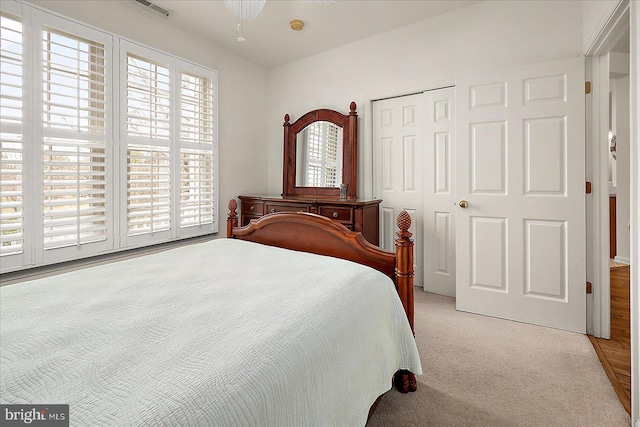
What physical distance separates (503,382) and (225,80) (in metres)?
3.73

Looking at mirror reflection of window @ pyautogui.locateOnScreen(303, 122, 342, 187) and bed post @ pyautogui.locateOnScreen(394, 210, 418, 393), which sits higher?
mirror reflection of window @ pyautogui.locateOnScreen(303, 122, 342, 187)

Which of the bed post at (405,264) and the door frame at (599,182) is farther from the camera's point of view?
the door frame at (599,182)

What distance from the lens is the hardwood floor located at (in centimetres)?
167

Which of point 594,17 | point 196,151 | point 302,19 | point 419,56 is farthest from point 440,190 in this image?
point 196,151

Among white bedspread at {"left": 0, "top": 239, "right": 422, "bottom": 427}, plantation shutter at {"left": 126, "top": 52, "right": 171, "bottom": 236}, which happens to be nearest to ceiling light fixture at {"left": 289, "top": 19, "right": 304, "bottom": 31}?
plantation shutter at {"left": 126, "top": 52, "right": 171, "bottom": 236}

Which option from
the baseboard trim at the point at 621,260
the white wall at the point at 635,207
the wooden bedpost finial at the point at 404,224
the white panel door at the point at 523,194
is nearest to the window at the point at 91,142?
the wooden bedpost finial at the point at 404,224

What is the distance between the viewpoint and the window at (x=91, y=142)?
82.0 inches

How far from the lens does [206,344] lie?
82cm

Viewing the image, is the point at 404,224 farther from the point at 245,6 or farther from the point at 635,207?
the point at 245,6

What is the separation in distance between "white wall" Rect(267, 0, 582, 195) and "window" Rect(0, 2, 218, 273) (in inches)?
41.3

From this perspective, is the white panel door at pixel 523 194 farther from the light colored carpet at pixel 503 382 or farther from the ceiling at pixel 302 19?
the ceiling at pixel 302 19

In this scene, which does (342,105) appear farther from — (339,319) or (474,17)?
(339,319)

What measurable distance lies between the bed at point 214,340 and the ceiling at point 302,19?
2.23 m

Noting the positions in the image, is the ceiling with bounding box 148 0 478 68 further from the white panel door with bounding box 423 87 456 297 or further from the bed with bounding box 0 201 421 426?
the bed with bounding box 0 201 421 426
